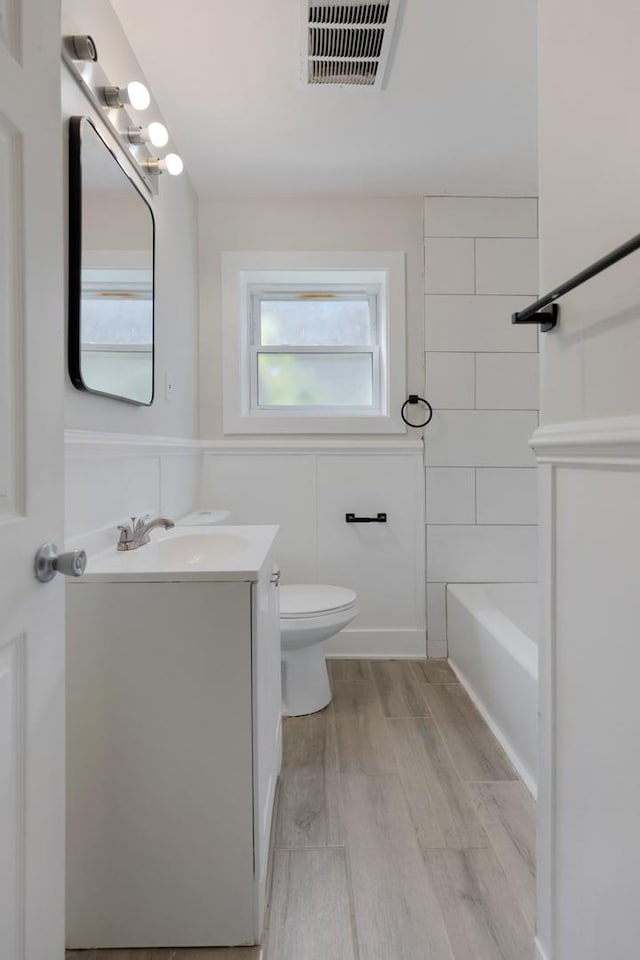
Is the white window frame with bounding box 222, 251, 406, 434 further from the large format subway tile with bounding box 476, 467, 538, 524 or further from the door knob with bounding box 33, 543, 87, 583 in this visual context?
the door knob with bounding box 33, 543, 87, 583

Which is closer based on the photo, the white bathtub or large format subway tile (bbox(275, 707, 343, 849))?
large format subway tile (bbox(275, 707, 343, 849))

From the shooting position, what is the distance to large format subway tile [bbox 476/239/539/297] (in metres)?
2.53

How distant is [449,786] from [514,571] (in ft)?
4.09

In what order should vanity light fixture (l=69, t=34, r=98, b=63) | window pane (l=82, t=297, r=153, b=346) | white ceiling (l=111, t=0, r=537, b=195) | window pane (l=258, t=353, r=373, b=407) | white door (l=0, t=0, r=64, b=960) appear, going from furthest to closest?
1. window pane (l=258, t=353, r=373, b=407)
2. white ceiling (l=111, t=0, r=537, b=195)
3. window pane (l=82, t=297, r=153, b=346)
4. vanity light fixture (l=69, t=34, r=98, b=63)
5. white door (l=0, t=0, r=64, b=960)

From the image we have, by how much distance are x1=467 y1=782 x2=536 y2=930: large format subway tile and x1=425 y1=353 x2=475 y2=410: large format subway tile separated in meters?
1.66

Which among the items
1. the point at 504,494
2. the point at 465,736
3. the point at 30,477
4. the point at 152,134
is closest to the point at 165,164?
the point at 152,134

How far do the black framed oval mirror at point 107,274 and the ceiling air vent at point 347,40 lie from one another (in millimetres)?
714

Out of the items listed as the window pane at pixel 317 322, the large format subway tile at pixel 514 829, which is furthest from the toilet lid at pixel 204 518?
the large format subway tile at pixel 514 829

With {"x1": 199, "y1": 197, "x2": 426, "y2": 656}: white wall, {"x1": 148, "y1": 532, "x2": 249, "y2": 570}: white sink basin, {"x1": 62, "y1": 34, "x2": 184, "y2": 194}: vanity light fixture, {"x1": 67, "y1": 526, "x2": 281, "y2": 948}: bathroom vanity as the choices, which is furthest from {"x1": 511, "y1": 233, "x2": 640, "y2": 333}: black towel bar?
{"x1": 199, "y1": 197, "x2": 426, "y2": 656}: white wall

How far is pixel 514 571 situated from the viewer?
2580mm

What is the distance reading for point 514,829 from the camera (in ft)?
4.64

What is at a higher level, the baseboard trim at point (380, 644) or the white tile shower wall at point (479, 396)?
the white tile shower wall at point (479, 396)

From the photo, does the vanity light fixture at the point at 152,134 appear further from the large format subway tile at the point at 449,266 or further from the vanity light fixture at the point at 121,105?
the large format subway tile at the point at 449,266

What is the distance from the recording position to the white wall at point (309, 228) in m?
2.53
